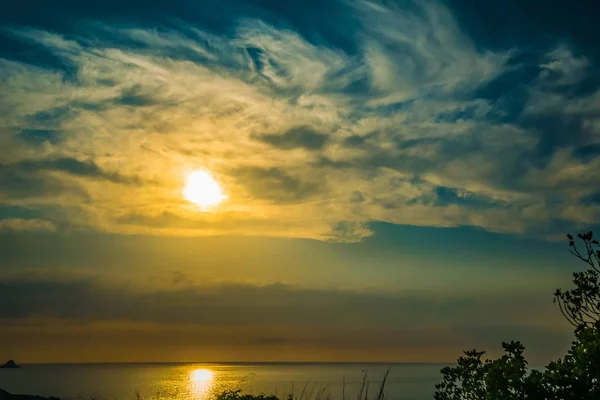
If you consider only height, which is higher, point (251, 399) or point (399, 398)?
point (399, 398)

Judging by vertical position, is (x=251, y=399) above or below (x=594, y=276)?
below

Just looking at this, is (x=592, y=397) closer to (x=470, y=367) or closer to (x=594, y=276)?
(x=594, y=276)

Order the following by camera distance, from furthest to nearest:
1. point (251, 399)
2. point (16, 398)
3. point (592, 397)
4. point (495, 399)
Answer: point (16, 398)
point (251, 399)
point (495, 399)
point (592, 397)

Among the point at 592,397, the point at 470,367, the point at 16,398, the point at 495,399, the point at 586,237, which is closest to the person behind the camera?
the point at 592,397

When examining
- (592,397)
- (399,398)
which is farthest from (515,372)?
(399,398)

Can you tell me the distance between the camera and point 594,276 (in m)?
11.6

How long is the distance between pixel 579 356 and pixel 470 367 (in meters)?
5.53

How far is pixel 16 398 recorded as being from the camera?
35.4 metres

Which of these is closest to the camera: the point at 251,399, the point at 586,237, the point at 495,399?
the point at 495,399

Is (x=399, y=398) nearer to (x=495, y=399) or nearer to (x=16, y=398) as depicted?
(x=16, y=398)

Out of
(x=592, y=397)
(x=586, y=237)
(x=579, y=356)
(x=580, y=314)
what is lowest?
(x=592, y=397)

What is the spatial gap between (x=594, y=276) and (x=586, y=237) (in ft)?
2.59

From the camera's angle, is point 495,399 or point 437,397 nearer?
point 495,399

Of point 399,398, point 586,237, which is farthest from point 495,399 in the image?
point 399,398
